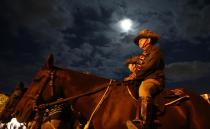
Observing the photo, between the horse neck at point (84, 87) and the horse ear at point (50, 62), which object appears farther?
the horse ear at point (50, 62)

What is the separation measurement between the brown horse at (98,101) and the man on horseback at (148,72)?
36 cm

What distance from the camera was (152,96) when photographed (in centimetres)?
700

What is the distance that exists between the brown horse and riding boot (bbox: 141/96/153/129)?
32 cm

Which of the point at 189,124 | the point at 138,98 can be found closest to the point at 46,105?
the point at 138,98

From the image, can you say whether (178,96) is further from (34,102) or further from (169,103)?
(34,102)

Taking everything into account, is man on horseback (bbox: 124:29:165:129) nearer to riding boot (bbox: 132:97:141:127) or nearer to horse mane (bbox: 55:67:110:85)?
riding boot (bbox: 132:97:141:127)

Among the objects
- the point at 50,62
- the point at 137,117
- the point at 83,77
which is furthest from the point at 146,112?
the point at 50,62

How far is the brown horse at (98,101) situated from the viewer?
689 centimetres

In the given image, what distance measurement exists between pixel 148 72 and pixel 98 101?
1.41m

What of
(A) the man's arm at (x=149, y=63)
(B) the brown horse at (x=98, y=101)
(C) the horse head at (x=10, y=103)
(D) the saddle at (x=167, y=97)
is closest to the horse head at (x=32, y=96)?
(B) the brown horse at (x=98, y=101)

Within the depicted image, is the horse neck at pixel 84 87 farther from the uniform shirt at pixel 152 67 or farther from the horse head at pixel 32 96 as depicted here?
the uniform shirt at pixel 152 67

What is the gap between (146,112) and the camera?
6.50m

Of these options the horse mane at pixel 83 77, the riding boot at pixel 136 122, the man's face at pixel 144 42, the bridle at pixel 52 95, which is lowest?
the riding boot at pixel 136 122

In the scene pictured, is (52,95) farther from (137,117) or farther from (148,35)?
(148,35)
